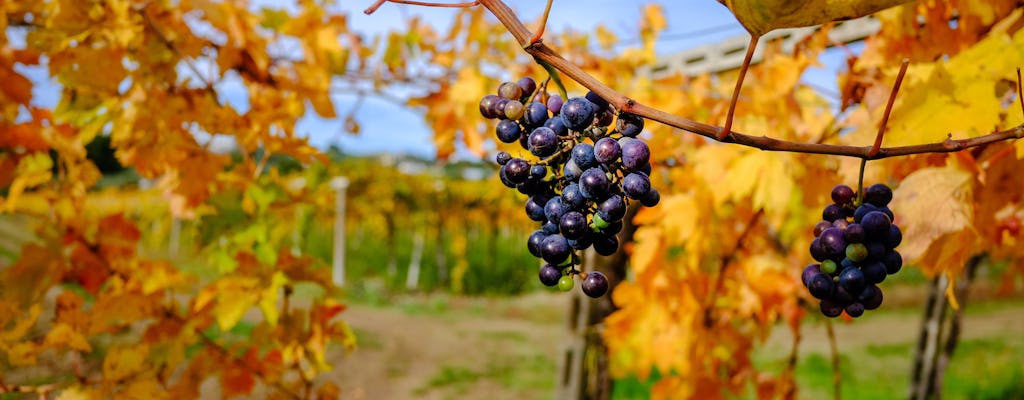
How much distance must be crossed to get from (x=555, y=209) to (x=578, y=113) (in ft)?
0.38

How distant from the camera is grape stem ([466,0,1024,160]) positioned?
0.52 m

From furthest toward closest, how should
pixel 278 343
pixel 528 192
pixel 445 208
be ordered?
pixel 445 208 → pixel 278 343 → pixel 528 192

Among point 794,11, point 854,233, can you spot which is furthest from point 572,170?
point 854,233

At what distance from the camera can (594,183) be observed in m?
0.62

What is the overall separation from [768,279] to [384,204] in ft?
45.6

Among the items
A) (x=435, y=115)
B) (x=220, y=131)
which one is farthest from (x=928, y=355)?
(x=220, y=131)

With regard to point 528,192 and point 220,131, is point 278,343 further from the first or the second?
point 528,192

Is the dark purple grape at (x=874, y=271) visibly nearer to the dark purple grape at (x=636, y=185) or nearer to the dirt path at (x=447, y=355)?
the dark purple grape at (x=636, y=185)

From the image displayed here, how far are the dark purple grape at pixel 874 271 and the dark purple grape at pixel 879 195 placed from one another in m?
0.09

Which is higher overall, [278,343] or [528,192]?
[528,192]

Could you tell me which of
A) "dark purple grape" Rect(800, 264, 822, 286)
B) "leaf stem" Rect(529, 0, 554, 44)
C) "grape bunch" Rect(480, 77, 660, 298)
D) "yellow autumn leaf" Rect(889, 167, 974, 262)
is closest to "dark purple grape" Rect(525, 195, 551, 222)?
"grape bunch" Rect(480, 77, 660, 298)

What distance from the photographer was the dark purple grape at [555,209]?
2.22ft

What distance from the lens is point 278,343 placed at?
166 centimetres

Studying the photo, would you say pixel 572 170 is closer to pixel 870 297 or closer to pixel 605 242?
pixel 605 242
